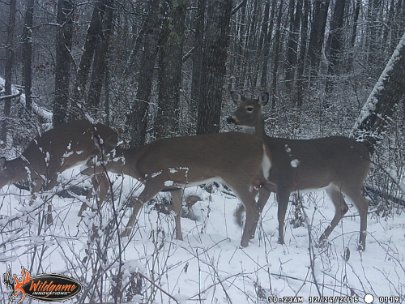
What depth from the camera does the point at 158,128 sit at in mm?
9938

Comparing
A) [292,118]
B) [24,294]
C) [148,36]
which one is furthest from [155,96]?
[24,294]

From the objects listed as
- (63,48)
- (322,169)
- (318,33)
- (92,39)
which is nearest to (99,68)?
(92,39)

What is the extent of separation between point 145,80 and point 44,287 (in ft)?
28.9

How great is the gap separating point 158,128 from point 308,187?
4095mm

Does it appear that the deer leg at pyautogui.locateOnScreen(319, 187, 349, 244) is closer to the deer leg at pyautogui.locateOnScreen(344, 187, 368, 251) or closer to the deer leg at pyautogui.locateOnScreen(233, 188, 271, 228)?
the deer leg at pyautogui.locateOnScreen(344, 187, 368, 251)

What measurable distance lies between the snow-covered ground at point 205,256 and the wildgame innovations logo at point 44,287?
0.07m

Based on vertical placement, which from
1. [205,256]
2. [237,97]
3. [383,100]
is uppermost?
[383,100]

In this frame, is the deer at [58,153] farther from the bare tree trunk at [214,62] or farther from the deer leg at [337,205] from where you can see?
the deer leg at [337,205]

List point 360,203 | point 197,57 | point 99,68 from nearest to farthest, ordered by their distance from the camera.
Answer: point 360,203
point 99,68
point 197,57

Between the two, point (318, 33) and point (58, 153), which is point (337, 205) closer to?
point (58, 153)

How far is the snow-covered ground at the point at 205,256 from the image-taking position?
289cm

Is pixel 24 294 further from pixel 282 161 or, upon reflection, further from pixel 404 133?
pixel 404 133

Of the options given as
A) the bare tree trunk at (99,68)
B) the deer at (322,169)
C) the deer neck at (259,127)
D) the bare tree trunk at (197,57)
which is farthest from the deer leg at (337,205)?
the bare tree trunk at (99,68)

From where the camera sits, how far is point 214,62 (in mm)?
9000
